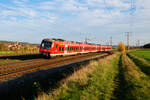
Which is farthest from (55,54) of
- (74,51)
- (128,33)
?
(128,33)

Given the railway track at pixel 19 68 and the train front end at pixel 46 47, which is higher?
the train front end at pixel 46 47

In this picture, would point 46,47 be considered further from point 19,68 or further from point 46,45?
point 19,68

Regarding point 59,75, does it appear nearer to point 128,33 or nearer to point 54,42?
point 54,42

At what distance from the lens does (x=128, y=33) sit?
2581 inches

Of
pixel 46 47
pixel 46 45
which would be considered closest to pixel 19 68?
pixel 46 47

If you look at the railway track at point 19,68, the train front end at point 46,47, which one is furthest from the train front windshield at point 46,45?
the railway track at point 19,68

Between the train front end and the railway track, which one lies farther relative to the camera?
the train front end

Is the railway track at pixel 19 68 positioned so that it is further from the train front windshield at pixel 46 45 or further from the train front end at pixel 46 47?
the train front windshield at pixel 46 45

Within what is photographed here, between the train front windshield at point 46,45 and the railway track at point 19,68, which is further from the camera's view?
the train front windshield at point 46,45

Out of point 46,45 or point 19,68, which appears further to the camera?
point 46,45

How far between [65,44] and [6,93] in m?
17.5

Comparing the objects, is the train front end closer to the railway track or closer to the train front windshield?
the train front windshield

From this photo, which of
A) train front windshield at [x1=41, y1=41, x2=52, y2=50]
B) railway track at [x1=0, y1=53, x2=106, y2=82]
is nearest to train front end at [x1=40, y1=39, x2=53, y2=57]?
train front windshield at [x1=41, y1=41, x2=52, y2=50]

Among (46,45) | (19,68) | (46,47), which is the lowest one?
(19,68)
